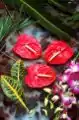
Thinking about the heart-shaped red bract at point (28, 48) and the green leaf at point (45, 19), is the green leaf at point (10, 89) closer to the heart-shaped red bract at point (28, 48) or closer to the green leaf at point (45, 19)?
the heart-shaped red bract at point (28, 48)

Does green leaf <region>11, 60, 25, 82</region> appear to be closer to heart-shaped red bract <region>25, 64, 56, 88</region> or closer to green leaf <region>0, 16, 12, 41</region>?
heart-shaped red bract <region>25, 64, 56, 88</region>

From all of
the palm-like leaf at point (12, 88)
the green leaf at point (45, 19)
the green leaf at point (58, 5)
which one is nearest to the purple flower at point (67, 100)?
the palm-like leaf at point (12, 88)

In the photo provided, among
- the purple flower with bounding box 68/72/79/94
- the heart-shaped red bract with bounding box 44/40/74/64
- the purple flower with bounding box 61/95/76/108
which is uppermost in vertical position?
the heart-shaped red bract with bounding box 44/40/74/64

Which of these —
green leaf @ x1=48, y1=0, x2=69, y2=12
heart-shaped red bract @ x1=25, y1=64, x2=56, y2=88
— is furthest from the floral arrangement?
green leaf @ x1=48, y1=0, x2=69, y2=12

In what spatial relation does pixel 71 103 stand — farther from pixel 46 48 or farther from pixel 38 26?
pixel 38 26

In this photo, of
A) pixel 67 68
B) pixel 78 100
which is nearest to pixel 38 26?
pixel 67 68

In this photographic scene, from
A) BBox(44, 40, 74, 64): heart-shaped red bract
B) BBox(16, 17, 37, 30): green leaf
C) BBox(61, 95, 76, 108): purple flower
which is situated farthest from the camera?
BBox(16, 17, 37, 30): green leaf

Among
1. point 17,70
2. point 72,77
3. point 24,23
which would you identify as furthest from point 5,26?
point 72,77

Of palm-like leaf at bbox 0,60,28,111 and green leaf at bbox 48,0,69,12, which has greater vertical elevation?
green leaf at bbox 48,0,69,12
